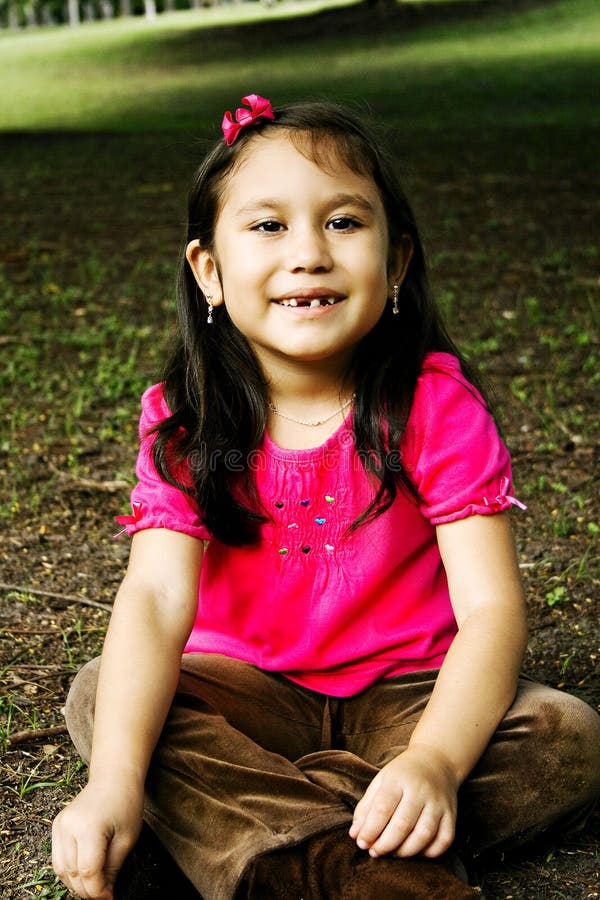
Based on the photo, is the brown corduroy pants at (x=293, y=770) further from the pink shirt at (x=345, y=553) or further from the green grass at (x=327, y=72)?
the green grass at (x=327, y=72)

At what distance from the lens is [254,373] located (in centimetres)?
249

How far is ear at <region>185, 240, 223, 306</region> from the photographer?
251 cm

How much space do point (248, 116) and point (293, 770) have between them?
1.20m

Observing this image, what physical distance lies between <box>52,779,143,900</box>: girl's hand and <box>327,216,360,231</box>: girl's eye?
41.8 inches

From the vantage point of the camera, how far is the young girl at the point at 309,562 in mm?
2107

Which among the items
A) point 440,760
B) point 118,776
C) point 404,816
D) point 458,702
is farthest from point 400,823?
point 118,776

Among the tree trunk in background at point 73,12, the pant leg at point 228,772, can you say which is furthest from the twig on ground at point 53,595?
the tree trunk in background at point 73,12

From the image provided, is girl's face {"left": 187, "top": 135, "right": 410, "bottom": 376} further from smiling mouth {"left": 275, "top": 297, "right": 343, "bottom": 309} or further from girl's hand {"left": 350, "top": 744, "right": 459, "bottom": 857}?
girl's hand {"left": 350, "top": 744, "right": 459, "bottom": 857}

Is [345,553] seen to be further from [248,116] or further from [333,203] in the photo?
[248,116]

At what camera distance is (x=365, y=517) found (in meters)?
2.36

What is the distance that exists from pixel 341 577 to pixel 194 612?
0.93ft

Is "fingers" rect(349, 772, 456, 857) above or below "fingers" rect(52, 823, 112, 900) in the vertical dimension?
above

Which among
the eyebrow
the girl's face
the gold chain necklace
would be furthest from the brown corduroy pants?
the eyebrow

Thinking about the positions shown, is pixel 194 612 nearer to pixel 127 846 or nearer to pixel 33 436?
pixel 127 846
